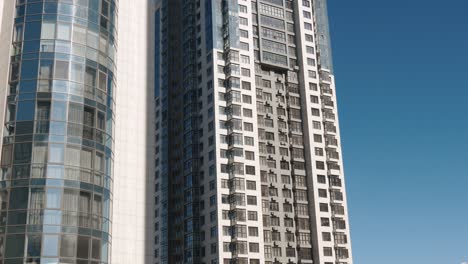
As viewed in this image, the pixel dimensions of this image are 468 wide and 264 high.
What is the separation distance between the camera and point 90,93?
39.2m

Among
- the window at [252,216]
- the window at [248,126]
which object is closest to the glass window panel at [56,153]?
the window at [252,216]

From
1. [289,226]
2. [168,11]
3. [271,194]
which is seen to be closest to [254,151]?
[271,194]

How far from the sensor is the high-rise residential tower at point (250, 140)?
3942 inches

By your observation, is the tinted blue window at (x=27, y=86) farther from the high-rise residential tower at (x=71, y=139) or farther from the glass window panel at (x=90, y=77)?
the glass window panel at (x=90, y=77)

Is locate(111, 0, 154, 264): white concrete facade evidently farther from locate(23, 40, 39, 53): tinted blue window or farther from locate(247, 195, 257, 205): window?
locate(247, 195, 257, 205): window

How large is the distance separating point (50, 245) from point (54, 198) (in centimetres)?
294

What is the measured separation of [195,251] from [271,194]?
17.0m

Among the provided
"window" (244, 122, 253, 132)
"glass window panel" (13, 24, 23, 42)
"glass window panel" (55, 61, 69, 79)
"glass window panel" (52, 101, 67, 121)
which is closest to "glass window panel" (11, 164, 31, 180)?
"glass window panel" (52, 101, 67, 121)

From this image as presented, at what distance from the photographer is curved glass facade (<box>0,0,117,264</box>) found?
115 feet

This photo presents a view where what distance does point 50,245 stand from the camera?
1367 inches

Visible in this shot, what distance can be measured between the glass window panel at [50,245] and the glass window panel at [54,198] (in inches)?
75.6

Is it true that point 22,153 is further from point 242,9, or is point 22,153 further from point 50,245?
point 242,9

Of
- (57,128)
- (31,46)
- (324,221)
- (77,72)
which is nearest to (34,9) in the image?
(31,46)

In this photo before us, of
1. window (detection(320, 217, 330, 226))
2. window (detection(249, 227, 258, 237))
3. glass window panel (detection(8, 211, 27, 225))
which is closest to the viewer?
glass window panel (detection(8, 211, 27, 225))
